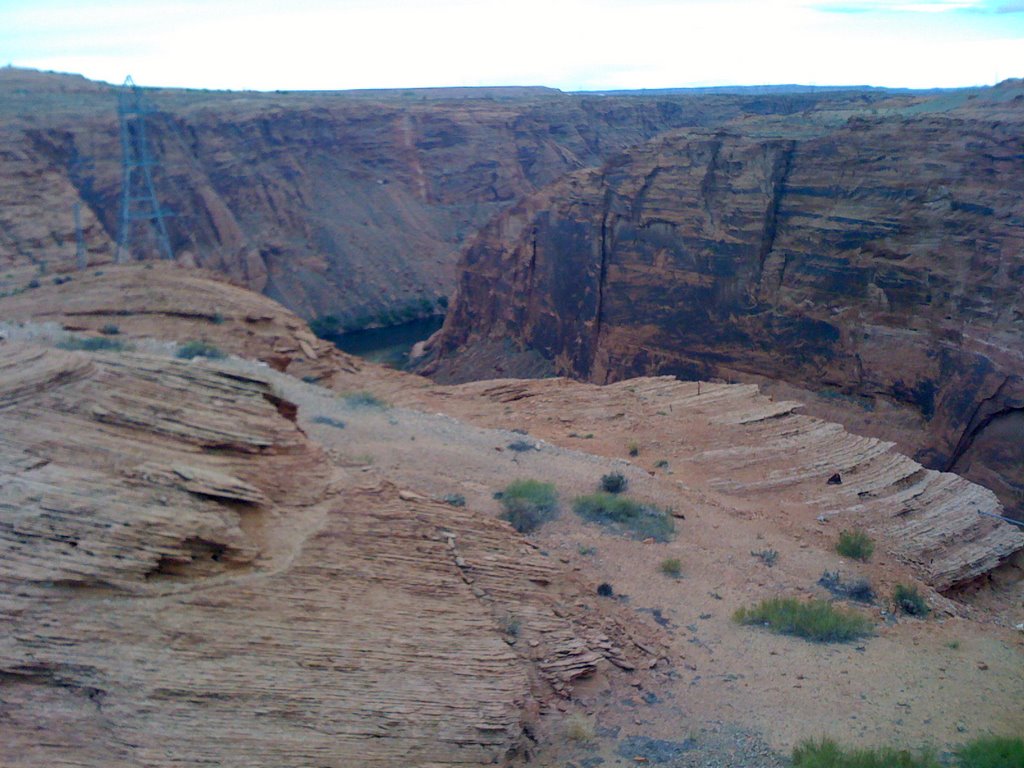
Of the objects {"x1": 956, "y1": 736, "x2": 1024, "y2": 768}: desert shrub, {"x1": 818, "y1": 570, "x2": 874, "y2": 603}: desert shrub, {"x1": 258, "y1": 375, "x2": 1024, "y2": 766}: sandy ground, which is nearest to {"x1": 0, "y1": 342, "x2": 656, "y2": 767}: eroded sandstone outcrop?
{"x1": 258, "y1": 375, "x2": 1024, "y2": 766}: sandy ground

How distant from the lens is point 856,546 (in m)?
12.3

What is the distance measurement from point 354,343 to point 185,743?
42.1 metres

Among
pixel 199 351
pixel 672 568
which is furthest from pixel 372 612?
pixel 199 351

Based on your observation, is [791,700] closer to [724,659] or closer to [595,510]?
[724,659]

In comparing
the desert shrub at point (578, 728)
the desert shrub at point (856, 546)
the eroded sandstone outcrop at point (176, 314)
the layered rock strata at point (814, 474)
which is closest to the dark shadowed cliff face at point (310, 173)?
the eroded sandstone outcrop at point (176, 314)

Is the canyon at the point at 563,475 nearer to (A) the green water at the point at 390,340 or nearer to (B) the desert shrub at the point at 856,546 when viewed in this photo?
(B) the desert shrub at the point at 856,546

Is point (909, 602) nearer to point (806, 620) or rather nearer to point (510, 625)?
point (806, 620)

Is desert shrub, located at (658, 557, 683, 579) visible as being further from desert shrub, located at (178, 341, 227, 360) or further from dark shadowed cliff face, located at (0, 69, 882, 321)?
dark shadowed cliff face, located at (0, 69, 882, 321)

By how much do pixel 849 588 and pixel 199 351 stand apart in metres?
11.9

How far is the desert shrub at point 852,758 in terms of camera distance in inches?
262

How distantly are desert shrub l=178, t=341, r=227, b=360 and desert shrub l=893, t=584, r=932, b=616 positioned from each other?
39.3 feet

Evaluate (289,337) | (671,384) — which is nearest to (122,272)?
(289,337)

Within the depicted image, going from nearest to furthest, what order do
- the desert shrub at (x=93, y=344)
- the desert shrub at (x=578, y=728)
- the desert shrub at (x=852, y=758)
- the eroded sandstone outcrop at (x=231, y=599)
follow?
the eroded sandstone outcrop at (x=231, y=599) → the desert shrub at (x=852, y=758) → the desert shrub at (x=578, y=728) → the desert shrub at (x=93, y=344)

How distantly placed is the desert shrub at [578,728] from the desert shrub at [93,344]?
9398 mm
